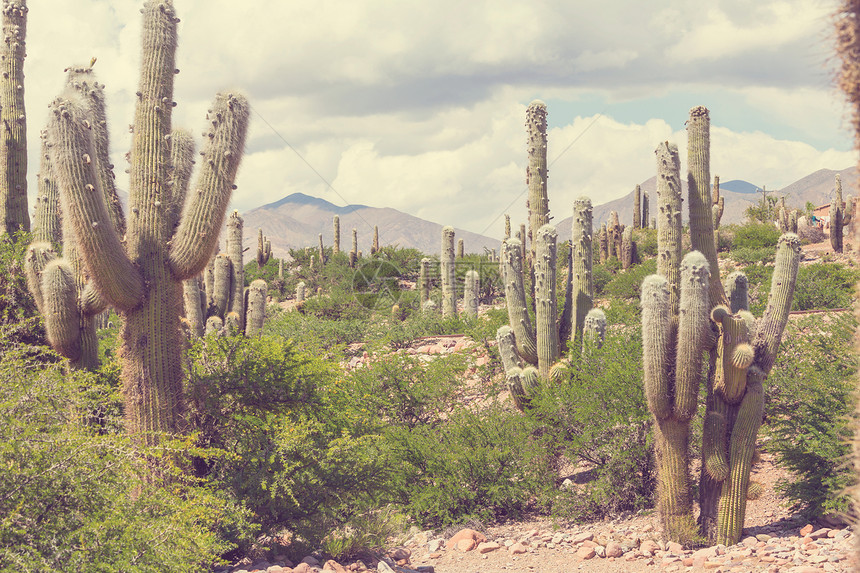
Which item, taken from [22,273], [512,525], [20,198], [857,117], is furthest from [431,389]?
[857,117]

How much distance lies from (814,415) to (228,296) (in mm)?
15119

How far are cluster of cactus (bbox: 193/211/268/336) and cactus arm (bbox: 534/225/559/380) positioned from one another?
7259 mm

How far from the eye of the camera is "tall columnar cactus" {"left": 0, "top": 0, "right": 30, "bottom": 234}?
13562mm

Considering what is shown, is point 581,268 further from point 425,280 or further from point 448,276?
point 425,280

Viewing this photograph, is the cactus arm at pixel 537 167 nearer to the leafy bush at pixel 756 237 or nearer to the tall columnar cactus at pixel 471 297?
the tall columnar cactus at pixel 471 297

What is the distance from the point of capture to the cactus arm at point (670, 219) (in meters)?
10.6

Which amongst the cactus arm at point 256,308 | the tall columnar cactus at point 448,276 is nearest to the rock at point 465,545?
the cactus arm at point 256,308

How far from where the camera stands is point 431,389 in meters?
14.2

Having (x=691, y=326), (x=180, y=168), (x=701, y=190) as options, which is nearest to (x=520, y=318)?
(x=701, y=190)

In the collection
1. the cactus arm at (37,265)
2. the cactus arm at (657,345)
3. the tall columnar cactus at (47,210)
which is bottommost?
the cactus arm at (657,345)

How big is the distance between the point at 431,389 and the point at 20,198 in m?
7.50

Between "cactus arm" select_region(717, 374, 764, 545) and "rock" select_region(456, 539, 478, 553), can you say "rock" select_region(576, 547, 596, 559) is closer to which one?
"rock" select_region(456, 539, 478, 553)

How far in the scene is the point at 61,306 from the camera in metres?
9.64

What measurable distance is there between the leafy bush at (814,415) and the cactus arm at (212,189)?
23.2ft
